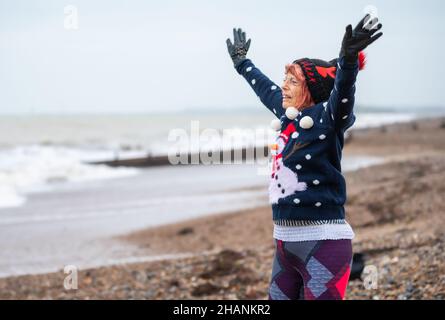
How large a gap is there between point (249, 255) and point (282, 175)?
6.34 m

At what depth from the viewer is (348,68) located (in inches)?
116

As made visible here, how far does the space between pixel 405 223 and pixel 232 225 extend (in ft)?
12.0

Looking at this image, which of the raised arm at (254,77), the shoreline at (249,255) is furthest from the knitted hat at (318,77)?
the shoreline at (249,255)

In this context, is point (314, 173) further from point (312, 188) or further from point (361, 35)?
point (361, 35)

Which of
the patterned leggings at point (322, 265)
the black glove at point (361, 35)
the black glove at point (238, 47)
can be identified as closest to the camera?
the black glove at point (361, 35)

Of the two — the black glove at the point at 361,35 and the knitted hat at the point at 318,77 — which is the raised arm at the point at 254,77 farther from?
the black glove at the point at 361,35

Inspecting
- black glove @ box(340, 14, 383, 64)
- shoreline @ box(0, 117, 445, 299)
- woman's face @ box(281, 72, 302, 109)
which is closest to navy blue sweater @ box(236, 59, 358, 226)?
woman's face @ box(281, 72, 302, 109)

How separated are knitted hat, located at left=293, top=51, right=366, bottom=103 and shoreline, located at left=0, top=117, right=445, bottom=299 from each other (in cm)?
319

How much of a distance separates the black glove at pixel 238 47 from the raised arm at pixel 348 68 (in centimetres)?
108

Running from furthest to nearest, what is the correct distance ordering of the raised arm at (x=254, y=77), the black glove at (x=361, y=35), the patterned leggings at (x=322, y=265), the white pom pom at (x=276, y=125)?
the raised arm at (x=254, y=77) → the white pom pom at (x=276, y=125) → the patterned leggings at (x=322, y=265) → the black glove at (x=361, y=35)

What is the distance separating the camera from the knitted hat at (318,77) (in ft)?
11.0

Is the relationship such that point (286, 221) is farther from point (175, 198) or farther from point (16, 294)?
point (175, 198)

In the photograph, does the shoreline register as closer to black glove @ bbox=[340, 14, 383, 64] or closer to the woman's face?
the woman's face

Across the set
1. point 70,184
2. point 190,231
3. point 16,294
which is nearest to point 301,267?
point 16,294
